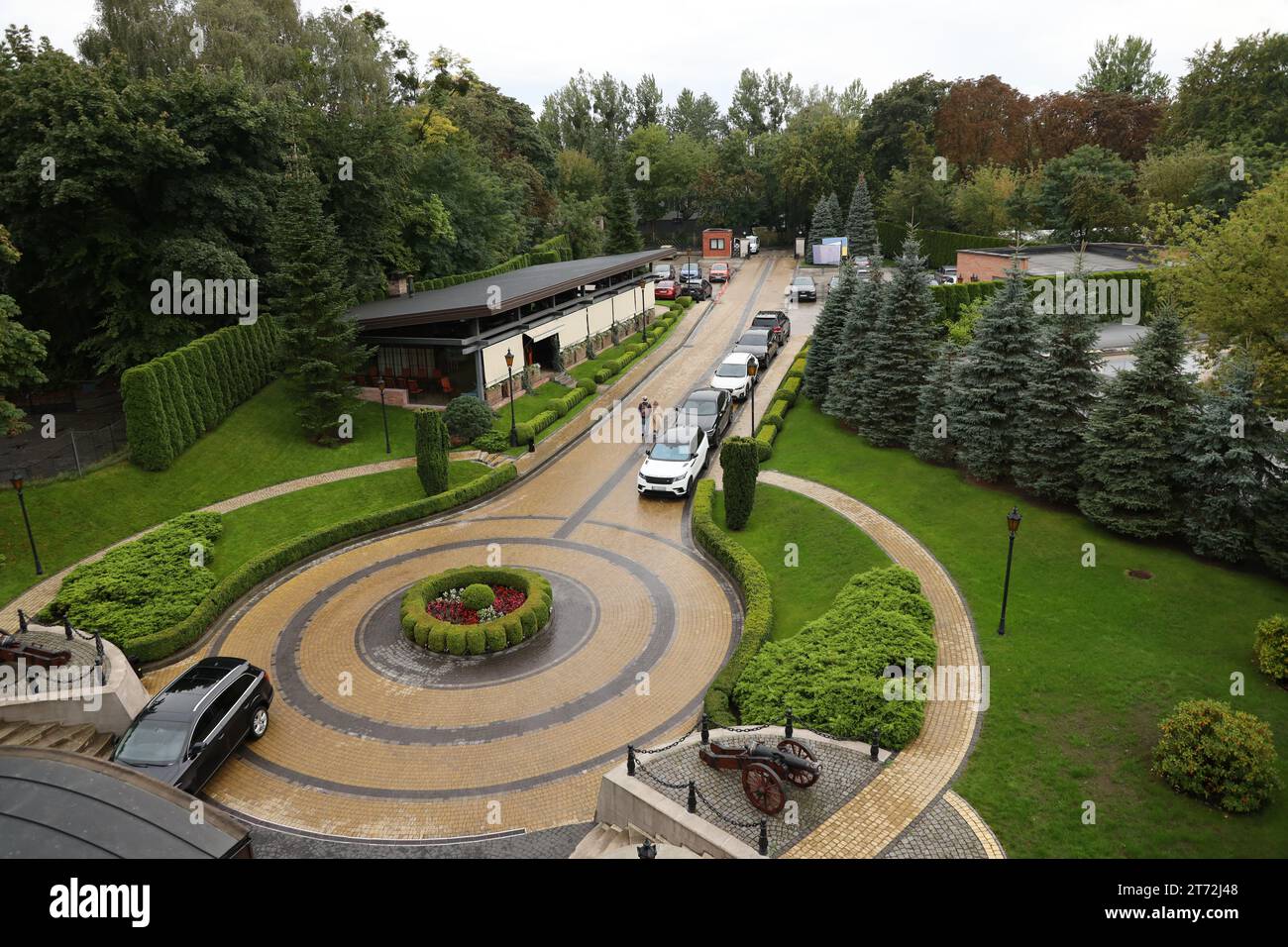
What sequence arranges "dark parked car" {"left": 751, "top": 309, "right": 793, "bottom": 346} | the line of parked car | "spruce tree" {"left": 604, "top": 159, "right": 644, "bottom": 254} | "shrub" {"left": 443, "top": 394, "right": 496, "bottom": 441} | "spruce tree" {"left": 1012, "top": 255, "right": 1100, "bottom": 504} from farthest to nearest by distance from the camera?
"spruce tree" {"left": 604, "top": 159, "right": 644, "bottom": 254} < "dark parked car" {"left": 751, "top": 309, "right": 793, "bottom": 346} < "shrub" {"left": 443, "top": 394, "right": 496, "bottom": 441} < the line of parked car < "spruce tree" {"left": 1012, "top": 255, "right": 1100, "bottom": 504}

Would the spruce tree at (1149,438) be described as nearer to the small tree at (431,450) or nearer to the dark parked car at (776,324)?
the small tree at (431,450)

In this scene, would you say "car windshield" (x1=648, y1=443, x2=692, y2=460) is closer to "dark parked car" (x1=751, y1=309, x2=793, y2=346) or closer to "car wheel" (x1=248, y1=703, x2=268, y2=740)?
"car wheel" (x1=248, y1=703, x2=268, y2=740)

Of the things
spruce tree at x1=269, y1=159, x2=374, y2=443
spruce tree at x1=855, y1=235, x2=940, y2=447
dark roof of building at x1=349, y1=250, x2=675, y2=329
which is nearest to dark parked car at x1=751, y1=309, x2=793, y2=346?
dark roof of building at x1=349, y1=250, x2=675, y2=329

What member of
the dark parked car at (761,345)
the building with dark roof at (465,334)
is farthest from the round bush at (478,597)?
the dark parked car at (761,345)

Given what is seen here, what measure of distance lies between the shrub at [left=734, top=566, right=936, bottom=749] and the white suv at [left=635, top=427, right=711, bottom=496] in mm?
8558

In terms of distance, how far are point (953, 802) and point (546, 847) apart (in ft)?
20.3

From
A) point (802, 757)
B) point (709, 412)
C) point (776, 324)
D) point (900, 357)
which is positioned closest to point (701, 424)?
point (709, 412)

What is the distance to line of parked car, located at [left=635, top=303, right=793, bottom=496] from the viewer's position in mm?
25547

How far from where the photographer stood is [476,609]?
18.9 metres

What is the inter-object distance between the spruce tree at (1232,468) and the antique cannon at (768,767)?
40.1 feet

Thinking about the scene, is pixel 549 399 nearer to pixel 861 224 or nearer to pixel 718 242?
pixel 861 224

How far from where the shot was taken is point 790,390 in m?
33.6

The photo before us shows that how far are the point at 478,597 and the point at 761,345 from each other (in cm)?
2442

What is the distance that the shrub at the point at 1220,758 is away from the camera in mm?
11344
